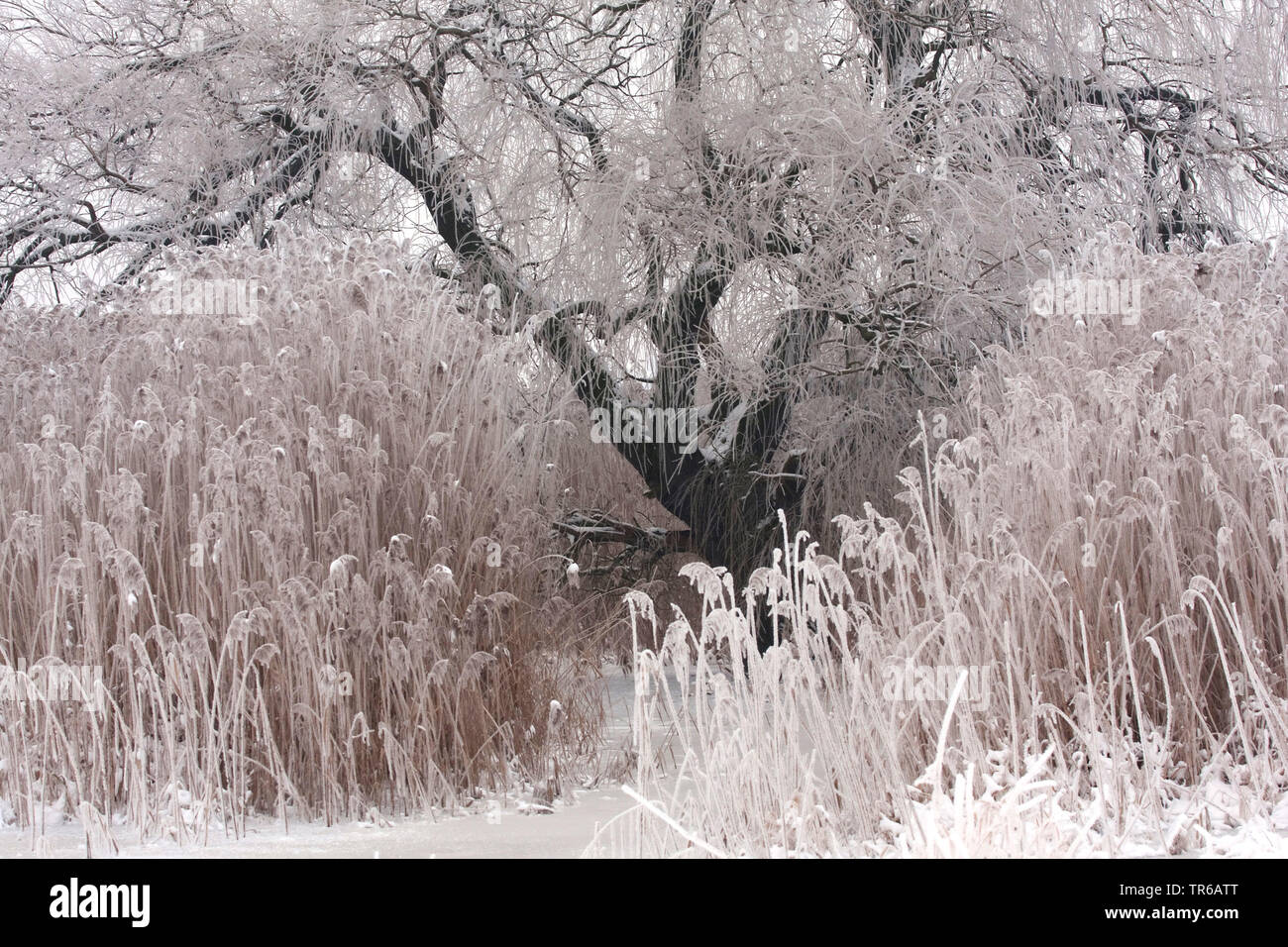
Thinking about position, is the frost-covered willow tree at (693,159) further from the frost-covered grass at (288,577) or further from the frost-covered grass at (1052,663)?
the frost-covered grass at (1052,663)

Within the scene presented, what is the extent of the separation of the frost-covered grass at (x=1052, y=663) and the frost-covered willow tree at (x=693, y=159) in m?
1.71

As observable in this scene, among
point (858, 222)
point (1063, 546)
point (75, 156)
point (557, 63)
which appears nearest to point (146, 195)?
point (75, 156)

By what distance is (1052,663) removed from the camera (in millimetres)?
3793

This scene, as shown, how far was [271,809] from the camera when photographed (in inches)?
147

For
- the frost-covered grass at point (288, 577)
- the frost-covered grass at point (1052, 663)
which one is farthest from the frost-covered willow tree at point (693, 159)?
the frost-covered grass at point (1052, 663)

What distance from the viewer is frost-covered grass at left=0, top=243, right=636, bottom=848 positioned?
3619 millimetres

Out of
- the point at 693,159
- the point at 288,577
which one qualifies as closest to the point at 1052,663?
the point at 288,577

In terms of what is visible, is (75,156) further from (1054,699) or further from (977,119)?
(1054,699)

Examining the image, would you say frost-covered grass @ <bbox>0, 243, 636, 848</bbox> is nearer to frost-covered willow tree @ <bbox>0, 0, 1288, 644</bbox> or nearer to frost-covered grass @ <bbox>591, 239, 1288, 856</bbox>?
frost-covered grass @ <bbox>591, 239, 1288, 856</bbox>

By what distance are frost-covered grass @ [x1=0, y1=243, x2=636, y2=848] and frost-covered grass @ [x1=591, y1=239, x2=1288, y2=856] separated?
680 millimetres

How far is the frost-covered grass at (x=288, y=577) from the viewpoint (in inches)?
142

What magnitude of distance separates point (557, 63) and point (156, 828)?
4.83 meters

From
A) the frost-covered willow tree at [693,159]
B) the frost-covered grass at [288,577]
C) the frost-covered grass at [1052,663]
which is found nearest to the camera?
the frost-covered grass at [1052,663]

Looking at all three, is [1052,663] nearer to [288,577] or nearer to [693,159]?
[288,577]
